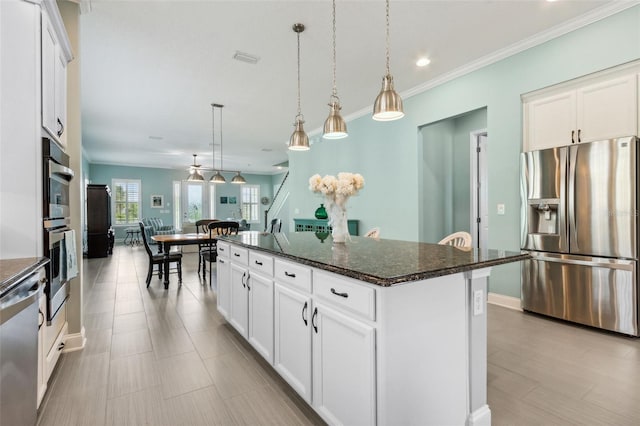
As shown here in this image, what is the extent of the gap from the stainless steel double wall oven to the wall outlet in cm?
237

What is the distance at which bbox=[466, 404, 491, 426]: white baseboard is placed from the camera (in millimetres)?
1535

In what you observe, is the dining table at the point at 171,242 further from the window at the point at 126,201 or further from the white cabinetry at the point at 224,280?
the window at the point at 126,201

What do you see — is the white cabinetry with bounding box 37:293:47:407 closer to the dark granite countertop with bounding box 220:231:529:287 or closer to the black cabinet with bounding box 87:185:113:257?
the dark granite countertop with bounding box 220:231:529:287

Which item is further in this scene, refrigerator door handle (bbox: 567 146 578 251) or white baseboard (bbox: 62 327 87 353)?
refrigerator door handle (bbox: 567 146 578 251)

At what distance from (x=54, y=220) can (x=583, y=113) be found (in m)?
4.44

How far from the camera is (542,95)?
330 cm

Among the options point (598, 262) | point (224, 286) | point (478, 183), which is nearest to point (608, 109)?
point (598, 262)

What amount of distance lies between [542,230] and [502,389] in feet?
6.47

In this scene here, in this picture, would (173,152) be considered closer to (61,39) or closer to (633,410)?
(61,39)

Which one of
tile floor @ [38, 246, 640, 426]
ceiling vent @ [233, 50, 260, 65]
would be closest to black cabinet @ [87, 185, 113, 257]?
tile floor @ [38, 246, 640, 426]

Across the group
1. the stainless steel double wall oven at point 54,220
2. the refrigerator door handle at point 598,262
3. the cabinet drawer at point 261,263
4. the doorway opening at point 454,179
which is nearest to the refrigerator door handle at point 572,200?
the refrigerator door handle at point 598,262

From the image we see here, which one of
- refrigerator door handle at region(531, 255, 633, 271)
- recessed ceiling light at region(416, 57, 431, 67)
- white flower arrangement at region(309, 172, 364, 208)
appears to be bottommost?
refrigerator door handle at region(531, 255, 633, 271)

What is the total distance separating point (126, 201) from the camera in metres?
11.3

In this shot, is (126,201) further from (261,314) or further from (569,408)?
(569,408)
